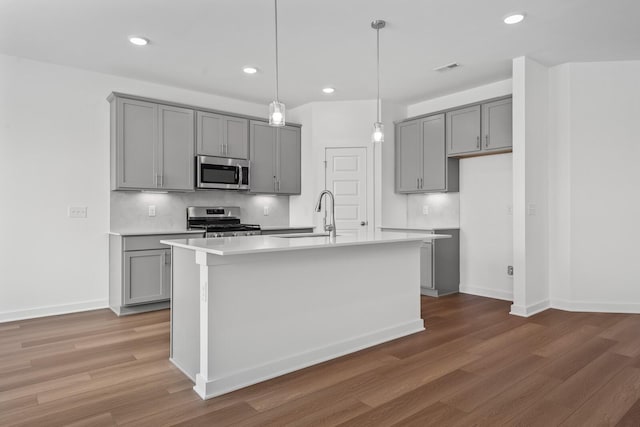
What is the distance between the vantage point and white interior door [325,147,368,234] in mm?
5781

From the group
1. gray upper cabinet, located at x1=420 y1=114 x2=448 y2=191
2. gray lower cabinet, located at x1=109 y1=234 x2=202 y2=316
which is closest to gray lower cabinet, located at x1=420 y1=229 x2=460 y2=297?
gray upper cabinet, located at x1=420 y1=114 x2=448 y2=191

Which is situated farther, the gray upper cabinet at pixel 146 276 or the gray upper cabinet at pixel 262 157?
the gray upper cabinet at pixel 262 157

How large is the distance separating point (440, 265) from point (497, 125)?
1.88 metres

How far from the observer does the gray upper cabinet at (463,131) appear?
196 inches

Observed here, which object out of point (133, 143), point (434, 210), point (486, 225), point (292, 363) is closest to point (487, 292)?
→ point (486, 225)

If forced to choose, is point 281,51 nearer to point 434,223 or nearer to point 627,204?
point 434,223

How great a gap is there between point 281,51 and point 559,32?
2.60 metres

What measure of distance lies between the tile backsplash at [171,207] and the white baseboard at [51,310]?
2.86 feet

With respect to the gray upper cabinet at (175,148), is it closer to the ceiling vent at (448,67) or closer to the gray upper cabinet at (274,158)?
the gray upper cabinet at (274,158)

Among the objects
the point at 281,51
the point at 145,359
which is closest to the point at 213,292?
the point at 145,359

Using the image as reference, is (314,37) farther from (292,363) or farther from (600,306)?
(600,306)

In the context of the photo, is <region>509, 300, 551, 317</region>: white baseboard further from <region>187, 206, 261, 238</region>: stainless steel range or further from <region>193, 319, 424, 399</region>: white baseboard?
<region>187, 206, 261, 238</region>: stainless steel range

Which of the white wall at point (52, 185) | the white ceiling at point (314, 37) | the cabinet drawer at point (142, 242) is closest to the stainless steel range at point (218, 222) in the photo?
the cabinet drawer at point (142, 242)

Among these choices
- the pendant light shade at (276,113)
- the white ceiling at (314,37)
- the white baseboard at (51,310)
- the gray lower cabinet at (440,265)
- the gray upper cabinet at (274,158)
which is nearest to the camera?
the pendant light shade at (276,113)
